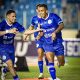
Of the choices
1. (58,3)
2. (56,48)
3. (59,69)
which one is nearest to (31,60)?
(59,69)

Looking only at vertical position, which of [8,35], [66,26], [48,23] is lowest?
[66,26]

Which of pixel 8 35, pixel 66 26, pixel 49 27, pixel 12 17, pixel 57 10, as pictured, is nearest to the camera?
pixel 12 17

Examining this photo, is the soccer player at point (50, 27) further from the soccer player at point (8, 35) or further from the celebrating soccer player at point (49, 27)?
the soccer player at point (8, 35)

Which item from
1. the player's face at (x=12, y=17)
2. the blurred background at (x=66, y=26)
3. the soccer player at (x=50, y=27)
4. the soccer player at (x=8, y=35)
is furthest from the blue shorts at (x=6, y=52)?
the blurred background at (x=66, y=26)

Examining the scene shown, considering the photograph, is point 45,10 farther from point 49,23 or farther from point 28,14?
point 28,14

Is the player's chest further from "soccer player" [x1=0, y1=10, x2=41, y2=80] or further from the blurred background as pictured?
the blurred background

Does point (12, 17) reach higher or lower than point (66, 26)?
higher

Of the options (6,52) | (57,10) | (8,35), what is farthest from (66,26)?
(6,52)

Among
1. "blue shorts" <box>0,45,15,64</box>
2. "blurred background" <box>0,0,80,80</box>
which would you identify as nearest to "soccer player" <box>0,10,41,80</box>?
"blue shorts" <box>0,45,15,64</box>

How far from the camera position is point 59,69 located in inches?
270

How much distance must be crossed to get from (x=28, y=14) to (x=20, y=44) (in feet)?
3.67

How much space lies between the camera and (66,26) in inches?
387

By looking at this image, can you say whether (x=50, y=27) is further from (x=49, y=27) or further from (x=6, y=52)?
(x=6, y=52)

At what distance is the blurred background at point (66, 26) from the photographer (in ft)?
24.6
